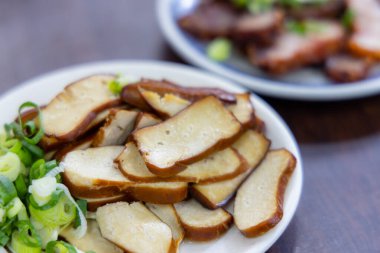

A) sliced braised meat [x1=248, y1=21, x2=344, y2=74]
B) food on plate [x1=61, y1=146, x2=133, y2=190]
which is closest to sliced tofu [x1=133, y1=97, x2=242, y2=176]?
food on plate [x1=61, y1=146, x2=133, y2=190]

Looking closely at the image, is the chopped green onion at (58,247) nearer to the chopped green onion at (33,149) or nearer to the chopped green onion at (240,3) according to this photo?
the chopped green onion at (33,149)

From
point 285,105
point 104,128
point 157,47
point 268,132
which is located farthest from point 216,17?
Result: point 104,128

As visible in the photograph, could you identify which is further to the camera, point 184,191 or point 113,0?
point 113,0

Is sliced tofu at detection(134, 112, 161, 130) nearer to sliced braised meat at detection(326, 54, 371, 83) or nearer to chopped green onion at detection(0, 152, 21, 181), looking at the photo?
chopped green onion at detection(0, 152, 21, 181)

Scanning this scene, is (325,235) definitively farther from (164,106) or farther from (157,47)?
(157,47)

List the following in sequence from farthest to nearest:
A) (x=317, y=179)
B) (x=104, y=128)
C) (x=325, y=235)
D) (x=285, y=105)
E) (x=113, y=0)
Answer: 1. (x=113, y=0)
2. (x=285, y=105)
3. (x=317, y=179)
4. (x=325, y=235)
5. (x=104, y=128)

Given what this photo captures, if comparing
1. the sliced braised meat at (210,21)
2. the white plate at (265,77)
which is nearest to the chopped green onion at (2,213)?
the white plate at (265,77)
